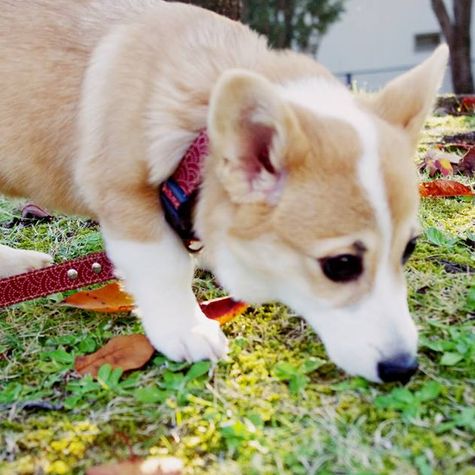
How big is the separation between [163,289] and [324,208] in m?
0.76

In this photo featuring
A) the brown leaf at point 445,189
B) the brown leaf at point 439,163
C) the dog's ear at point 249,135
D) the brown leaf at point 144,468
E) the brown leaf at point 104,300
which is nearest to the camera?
the brown leaf at point 144,468

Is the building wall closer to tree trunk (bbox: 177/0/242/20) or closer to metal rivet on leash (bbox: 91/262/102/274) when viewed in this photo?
tree trunk (bbox: 177/0/242/20)

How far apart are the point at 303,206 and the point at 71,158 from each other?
1126 millimetres

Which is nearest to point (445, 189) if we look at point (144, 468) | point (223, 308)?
point (223, 308)

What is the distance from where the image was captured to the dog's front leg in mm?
2537


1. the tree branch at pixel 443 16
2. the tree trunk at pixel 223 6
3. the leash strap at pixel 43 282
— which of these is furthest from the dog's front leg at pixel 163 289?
the tree branch at pixel 443 16

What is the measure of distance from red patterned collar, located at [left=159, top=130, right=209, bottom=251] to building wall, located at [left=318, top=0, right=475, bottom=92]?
83.1 feet

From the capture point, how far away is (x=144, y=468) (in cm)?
188

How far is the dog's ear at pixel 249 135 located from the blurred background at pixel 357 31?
943 inches

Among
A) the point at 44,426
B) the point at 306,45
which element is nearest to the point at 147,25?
the point at 44,426

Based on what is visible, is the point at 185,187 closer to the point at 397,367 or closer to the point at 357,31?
the point at 397,367

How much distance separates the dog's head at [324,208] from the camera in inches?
83.6

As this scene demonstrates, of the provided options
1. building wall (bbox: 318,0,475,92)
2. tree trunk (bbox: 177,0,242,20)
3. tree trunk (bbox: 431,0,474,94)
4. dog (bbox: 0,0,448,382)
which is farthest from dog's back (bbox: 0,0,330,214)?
building wall (bbox: 318,0,475,92)

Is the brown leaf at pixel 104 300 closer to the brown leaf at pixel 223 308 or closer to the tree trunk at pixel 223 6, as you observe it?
the brown leaf at pixel 223 308
